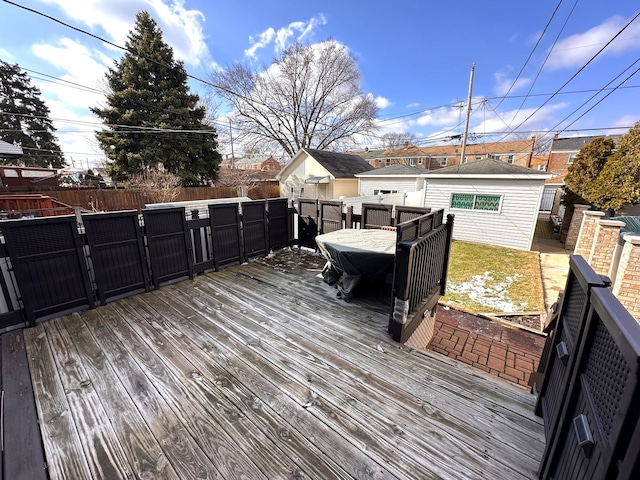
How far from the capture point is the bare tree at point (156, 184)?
12258mm

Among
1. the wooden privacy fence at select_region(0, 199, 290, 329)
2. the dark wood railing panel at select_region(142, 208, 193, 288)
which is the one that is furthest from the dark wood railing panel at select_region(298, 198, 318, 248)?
the dark wood railing panel at select_region(142, 208, 193, 288)

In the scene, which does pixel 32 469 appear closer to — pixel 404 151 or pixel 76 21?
pixel 76 21

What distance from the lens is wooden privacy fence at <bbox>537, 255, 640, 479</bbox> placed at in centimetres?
66

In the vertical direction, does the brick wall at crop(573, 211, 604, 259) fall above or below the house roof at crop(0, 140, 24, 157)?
below

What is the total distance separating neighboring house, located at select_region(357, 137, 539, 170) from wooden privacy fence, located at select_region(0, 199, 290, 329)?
2682 cm

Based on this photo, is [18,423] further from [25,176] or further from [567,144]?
[567,144]

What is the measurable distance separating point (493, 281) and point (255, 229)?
5.40 metres

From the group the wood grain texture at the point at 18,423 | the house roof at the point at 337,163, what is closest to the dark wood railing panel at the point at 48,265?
the wood grain texture at the point at 18,423

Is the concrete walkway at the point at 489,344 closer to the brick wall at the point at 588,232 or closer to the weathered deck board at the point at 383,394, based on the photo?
the weathered deck board at the point at 383,394

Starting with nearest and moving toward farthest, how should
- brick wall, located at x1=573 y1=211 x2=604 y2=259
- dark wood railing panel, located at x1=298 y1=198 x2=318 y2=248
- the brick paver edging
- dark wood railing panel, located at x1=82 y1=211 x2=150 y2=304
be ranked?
dark wood railing panel, located at x1=82 y1=211 x2=150 y2=304, the brick paver edging, dark wood railing panel, located at x1=298 y1=198 x2=318 y2=248, brick wall, located at x1=573 y1=211 x2=604 y2=259

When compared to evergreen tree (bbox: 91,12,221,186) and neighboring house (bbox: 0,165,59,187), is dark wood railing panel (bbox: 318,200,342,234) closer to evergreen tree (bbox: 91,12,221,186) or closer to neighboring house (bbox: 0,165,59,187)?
evergreen tree (bbox: 91,12,221,186)

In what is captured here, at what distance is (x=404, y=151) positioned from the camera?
31.6 meters

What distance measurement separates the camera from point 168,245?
11.9 ft

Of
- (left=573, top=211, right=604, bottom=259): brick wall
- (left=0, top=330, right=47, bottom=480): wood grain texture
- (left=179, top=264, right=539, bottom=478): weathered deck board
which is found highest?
(left=573, top=211, right=604, bottom=259): brick wall
